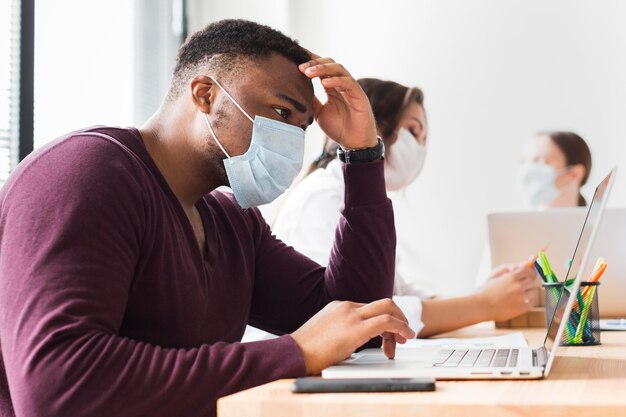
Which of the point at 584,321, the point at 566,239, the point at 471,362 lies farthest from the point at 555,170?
the point at 471,362

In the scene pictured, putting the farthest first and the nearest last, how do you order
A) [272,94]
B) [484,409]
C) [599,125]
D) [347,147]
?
1. [599,125]
2. [347,147]
3. [272,94]
4. [484,409]

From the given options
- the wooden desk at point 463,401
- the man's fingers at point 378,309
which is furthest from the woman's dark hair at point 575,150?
the wooden desk at point 463,401

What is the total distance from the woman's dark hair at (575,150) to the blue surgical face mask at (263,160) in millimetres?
1915

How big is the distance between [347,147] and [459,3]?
1.98 metres

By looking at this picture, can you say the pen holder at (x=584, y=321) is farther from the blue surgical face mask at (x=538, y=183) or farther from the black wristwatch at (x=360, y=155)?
the blue surgical face mask at (x=538, y=183)

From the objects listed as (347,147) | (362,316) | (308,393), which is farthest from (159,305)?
(347,147)

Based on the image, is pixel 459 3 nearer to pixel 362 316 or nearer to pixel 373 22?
pixel 373 22

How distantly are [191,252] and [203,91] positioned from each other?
11.0 inches

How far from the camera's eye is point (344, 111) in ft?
4.82

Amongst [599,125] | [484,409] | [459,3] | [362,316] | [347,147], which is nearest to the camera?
[484,409]

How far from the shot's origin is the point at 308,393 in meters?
0.73

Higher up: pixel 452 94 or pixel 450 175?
pixel 452 94

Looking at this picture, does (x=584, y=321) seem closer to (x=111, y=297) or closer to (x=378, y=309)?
(x=378, y=309)

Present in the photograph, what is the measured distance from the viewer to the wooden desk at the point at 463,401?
646mm
